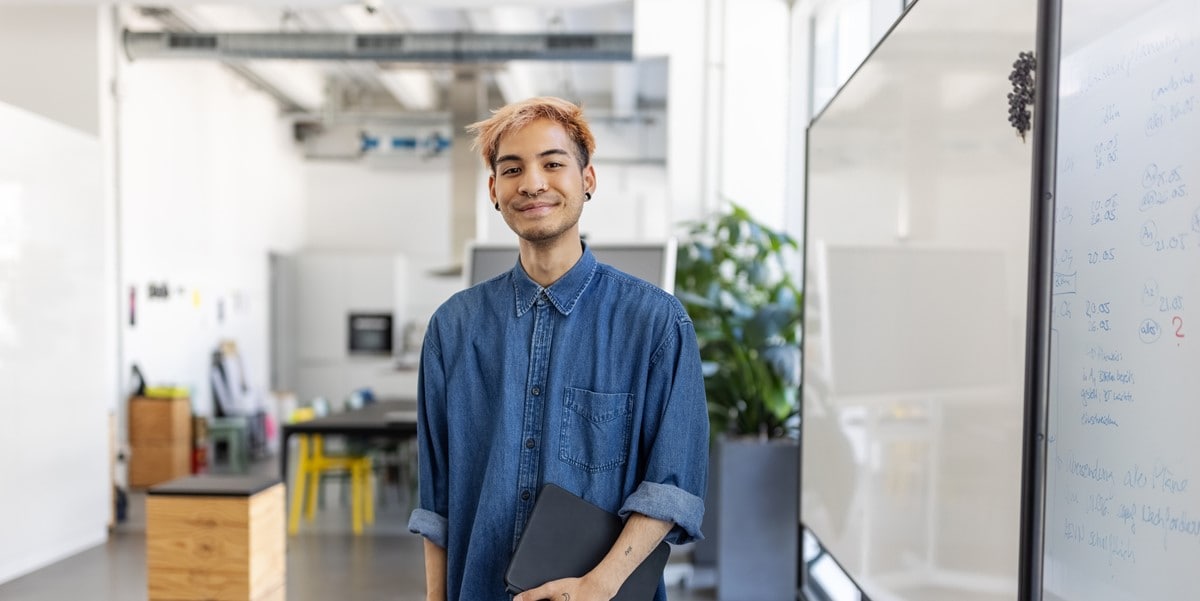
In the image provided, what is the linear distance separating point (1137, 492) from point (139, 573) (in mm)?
4958

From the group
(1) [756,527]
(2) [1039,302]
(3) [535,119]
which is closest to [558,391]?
(3) [535,119]

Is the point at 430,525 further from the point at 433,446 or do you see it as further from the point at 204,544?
the point at 204,544

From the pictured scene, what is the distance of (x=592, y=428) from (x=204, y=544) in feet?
9.48

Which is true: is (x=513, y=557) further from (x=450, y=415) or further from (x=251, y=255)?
(x=251, y=255)

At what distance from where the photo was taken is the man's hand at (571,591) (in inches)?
51.3

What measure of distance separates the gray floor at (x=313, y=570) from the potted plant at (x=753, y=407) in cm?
42

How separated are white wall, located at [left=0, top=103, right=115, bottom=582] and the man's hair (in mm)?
4547

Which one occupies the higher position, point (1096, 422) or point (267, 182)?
point (267, 182)

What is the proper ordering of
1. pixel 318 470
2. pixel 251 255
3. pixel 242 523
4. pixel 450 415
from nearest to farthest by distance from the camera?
1. pixel 450 415
2. pixel 242 523
3. pixel 318 470
4. pixel 251 255

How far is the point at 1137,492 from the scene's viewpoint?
136cm

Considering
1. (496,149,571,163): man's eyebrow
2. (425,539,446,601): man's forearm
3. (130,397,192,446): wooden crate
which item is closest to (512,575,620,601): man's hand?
(425,539,446,601): man's forearm

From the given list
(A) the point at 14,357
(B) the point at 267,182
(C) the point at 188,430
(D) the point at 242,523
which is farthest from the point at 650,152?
(D) the point at 242,523

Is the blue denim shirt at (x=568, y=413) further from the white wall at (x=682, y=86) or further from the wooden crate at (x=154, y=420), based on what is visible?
the wooden crate at (x=154, y=420)

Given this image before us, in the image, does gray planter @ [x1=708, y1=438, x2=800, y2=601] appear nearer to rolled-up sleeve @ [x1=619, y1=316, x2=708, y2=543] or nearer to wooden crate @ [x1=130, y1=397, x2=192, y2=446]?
rolled-up sleeve @ [x1=619, y1=316, x2=708, y2=543]
